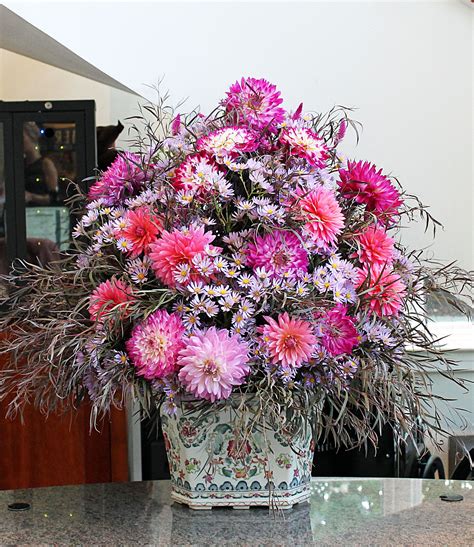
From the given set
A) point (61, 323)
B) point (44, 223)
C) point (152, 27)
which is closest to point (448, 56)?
point (152, 27)

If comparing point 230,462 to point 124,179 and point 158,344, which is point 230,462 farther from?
point 124,179

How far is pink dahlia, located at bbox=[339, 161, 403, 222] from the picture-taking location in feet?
3.46

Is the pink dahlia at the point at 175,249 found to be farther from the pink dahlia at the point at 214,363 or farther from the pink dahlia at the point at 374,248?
the pink dahlia at the point at 374,248

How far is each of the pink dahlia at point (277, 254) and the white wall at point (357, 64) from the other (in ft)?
4.57

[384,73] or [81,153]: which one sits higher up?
[384,73]

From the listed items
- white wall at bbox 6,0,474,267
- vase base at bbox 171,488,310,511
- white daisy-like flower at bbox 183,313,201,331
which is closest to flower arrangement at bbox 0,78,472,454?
white daisy-like flower at bbox 183,313,201,331

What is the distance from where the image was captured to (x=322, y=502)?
3.65 feet

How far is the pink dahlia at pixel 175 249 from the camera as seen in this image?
93 centimetres

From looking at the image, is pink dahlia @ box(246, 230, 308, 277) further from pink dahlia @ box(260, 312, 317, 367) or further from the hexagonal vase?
the hexagonal vase

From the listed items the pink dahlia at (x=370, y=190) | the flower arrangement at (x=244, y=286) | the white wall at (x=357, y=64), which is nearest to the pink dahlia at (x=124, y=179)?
the flower arrangement at (x=244, y=286)

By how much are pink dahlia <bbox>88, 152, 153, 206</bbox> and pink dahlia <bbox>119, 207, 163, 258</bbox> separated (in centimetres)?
7

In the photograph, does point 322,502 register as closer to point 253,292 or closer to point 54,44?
point 253,292

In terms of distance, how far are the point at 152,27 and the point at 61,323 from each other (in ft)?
4.52

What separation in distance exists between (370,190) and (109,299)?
33 cm
